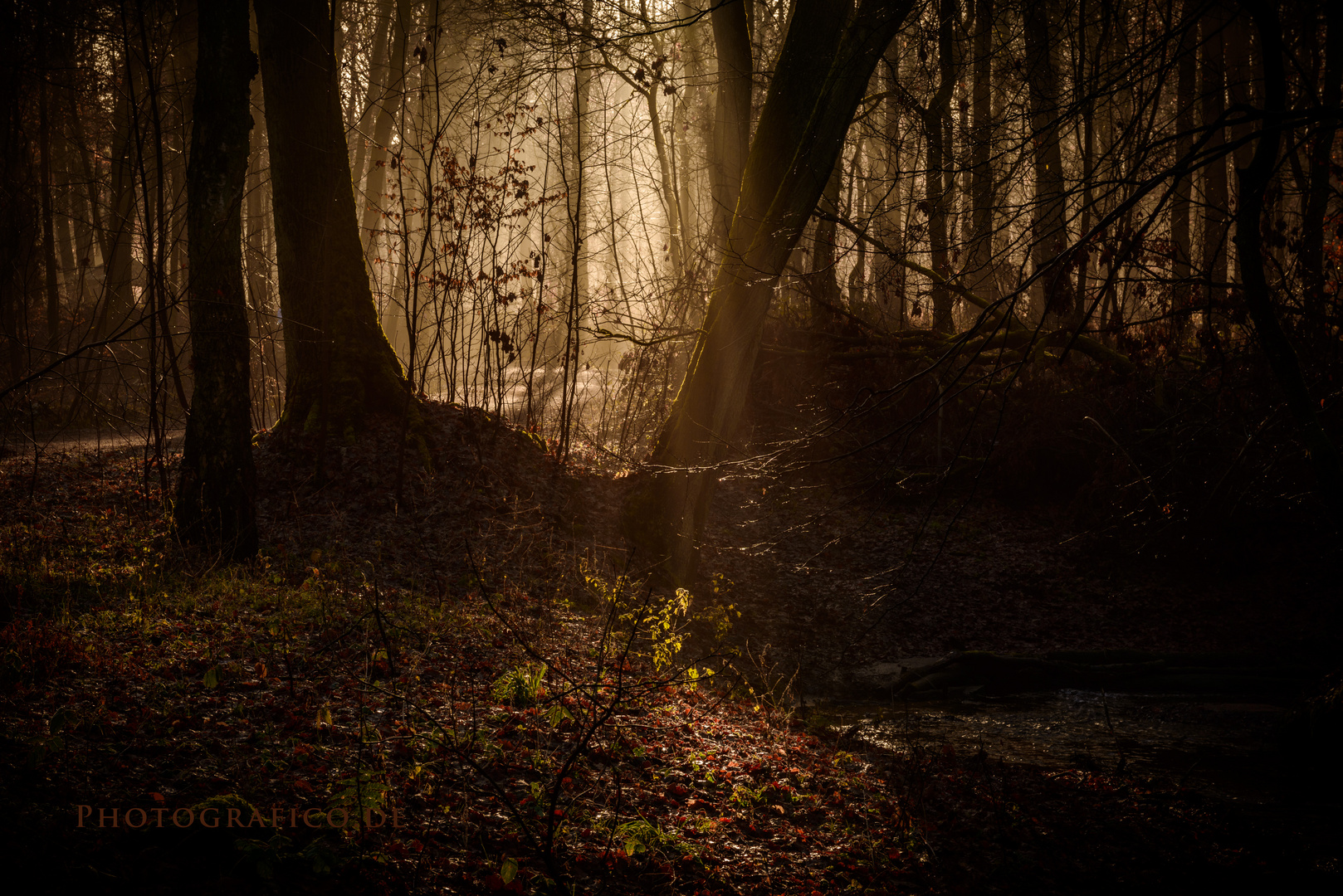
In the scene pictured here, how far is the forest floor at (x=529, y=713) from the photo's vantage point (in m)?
3.18

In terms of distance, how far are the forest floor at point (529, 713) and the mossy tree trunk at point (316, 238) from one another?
2.03ft

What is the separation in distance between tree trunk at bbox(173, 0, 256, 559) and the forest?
4cm

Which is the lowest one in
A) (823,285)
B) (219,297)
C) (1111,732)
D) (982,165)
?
(1111,732)

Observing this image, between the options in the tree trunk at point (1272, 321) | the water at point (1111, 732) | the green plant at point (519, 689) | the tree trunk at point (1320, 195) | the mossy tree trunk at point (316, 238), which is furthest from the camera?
the mossy tree trunk at point (316, 238)

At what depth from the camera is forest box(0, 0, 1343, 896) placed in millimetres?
3754

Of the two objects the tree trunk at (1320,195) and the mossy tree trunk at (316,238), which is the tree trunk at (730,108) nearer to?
the mossy tree trunk at (316,238)

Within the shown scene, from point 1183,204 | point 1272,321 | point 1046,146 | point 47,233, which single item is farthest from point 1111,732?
point 47,233

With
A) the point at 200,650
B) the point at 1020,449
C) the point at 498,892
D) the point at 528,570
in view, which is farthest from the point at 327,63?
the point at 1020,449

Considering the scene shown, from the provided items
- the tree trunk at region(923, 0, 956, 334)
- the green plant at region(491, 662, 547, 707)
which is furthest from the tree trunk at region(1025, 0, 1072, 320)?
the green plant at region(491, 662, 547, 707)

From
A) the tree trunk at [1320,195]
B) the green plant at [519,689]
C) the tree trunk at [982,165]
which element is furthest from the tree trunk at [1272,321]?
the green plant at [519,689]

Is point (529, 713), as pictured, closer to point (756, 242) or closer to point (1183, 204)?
point (756, 242)

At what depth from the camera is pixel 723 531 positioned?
36.2ft

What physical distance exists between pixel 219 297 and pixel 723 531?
21.9 ft

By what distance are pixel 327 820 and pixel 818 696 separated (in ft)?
17.0
